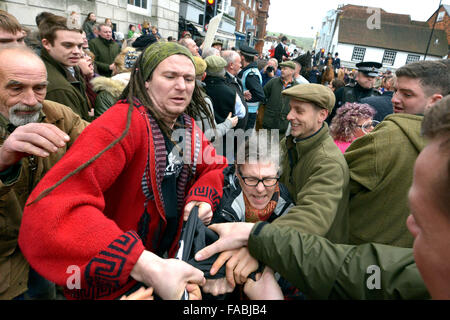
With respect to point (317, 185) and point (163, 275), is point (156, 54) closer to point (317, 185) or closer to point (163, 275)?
point (163, 275)

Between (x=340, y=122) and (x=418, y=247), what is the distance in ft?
8.20

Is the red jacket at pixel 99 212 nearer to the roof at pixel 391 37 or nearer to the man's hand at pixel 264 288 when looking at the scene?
the man's hand at pixel 264 288

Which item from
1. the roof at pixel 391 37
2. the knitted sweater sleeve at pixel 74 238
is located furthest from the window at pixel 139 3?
the roof at pixel 391 37

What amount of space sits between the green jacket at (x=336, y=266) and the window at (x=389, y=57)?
50.2 m

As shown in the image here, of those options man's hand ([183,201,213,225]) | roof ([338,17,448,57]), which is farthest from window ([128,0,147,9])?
roof ([338,17,448,57])

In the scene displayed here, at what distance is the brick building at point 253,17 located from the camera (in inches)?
1464

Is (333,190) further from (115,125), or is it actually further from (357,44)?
(357,44)

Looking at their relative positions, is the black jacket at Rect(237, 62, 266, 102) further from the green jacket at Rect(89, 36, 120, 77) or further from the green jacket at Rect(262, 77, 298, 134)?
the green jacket at Rect(89, 36, 120, 77)

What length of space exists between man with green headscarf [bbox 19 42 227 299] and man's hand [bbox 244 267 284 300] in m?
0.27

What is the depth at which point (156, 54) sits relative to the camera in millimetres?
1522

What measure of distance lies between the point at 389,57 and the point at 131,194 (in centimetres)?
5096

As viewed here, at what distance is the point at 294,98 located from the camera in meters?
2.41

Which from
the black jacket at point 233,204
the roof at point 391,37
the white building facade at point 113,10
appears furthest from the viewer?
the roof at point 391,37

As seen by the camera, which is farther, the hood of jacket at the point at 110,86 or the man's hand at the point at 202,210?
the hood of jacket at the point at 110,86
